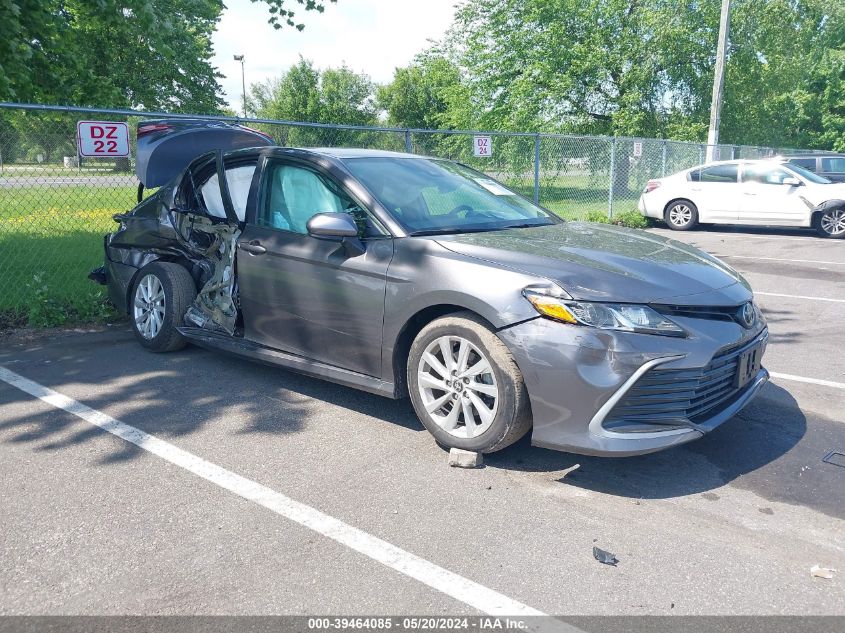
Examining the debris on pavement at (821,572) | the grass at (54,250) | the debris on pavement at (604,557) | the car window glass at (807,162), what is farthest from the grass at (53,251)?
the car window glass at (807,162)

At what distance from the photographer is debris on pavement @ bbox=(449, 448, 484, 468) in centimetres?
388

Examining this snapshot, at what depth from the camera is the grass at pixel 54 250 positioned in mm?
7027

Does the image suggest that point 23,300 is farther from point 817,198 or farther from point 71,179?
point 817,198

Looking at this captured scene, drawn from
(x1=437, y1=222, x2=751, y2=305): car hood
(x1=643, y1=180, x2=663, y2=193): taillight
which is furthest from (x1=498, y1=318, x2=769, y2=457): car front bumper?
(x1=643, y1=180, x2=663, y2=193): taillight

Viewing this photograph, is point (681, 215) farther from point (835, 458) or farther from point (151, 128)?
point (835, 458)

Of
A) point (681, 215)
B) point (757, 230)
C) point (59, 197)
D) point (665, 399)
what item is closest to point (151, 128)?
point (59, 197)

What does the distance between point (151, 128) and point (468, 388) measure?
4.53 m

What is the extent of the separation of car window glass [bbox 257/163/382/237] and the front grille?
1853 millimetres

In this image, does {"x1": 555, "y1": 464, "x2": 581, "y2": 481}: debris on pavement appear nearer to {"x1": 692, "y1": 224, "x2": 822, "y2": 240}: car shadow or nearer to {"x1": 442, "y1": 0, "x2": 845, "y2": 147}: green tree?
{"x1": 692, "y1": 224, "x2": 822, "y2": 240}: car shadow

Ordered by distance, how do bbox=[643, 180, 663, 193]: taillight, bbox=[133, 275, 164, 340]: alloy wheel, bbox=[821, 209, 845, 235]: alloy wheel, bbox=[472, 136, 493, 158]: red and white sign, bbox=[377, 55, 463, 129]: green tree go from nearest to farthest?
bbox=[133, 275, 164, 340]: alloy wheel
bbox=[472, 136, 493, 158]: red and white sign
bbox=[821, 209, 845, 235]: alloy wheel
bbox=[643, 180, 663, 193]: taillight
bbox=[377, 55, 463, 129]: green tree

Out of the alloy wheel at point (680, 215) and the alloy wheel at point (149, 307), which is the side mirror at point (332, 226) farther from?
the alloy wheel at point (680, 215)

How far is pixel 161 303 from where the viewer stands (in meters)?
5.90

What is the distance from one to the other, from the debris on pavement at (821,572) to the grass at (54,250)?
6286 mm

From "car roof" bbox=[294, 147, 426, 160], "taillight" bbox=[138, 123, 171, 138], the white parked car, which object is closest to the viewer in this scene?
"car roof" bbox=[294, 147, 426, 160]
